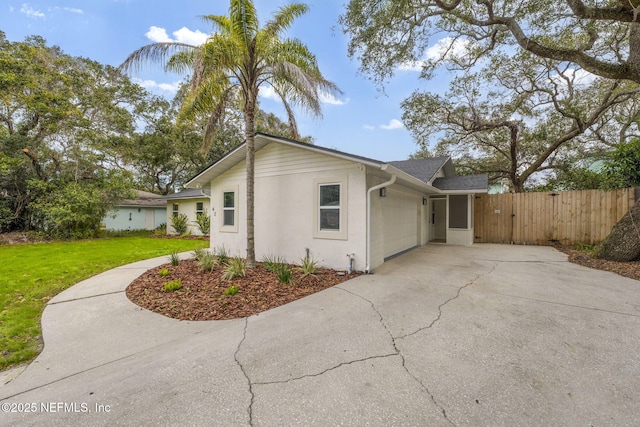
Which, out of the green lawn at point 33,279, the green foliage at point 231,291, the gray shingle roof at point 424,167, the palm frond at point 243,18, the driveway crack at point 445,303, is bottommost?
the green lawn at point 33,279

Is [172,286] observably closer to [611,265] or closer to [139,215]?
[611,265]

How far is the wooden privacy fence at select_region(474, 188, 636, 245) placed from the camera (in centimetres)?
905

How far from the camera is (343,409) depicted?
1979 millimetres

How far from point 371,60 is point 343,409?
9805 mm

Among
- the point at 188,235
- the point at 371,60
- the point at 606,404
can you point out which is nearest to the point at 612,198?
the point at 371,60

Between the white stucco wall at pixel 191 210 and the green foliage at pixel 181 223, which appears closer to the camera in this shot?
the white stucco wall at pixel 191 210

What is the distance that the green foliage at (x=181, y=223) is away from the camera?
52.4 ft

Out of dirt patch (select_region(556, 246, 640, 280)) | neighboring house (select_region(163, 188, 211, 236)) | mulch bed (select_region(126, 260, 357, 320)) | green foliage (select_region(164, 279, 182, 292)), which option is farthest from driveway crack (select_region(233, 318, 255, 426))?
neighboring house (select_region(163, 188, 211, 236))

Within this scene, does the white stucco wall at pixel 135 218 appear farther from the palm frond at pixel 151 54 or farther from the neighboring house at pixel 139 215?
the palm frond at pixel 151 54

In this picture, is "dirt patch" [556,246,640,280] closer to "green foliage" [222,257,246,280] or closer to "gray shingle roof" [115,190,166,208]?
"green foliage" [222,257,246,280]

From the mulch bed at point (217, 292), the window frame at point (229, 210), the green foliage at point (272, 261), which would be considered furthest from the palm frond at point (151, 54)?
the green foliage at point (272, 261)

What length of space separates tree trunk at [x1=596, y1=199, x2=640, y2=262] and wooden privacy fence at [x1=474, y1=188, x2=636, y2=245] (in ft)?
9.14

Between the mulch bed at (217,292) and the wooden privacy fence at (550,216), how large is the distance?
28.3ft

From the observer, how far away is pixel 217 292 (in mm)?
4902
